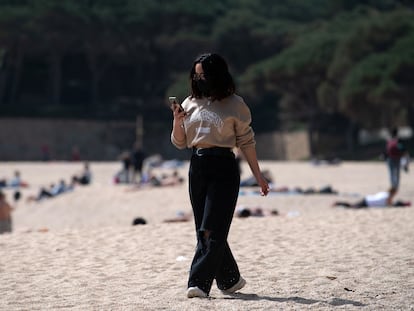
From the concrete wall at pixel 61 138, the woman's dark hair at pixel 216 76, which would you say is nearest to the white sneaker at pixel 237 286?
the woman's dark hair at pixel 216 76

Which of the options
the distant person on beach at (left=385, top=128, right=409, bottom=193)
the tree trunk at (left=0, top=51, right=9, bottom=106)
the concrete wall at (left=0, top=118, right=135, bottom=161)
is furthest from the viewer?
the tree trunk at (left=0, top=51, right=9, bottom=106)

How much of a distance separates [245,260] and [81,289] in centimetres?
193

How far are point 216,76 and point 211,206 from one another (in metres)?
0.81

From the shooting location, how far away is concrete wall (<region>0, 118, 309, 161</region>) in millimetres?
60000

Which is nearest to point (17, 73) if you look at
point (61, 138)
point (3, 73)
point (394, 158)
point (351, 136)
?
point (3, 73)

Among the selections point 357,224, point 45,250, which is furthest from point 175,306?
point 357,224

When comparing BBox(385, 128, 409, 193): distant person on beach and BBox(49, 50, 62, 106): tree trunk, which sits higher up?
BBox(49, 50, 62, 106): tree trunk

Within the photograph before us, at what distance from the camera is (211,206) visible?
625cm

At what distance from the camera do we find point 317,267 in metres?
7.96

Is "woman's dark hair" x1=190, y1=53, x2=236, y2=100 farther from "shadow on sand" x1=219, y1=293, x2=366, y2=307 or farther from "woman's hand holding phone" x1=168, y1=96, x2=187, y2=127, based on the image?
"shadow on sand" x1=219, y1=293, x2=366, y2=307

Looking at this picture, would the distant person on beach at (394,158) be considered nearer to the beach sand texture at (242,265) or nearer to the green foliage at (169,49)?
the beach sand texture at (242,265)

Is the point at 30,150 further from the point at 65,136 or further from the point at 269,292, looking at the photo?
the point at 269,292

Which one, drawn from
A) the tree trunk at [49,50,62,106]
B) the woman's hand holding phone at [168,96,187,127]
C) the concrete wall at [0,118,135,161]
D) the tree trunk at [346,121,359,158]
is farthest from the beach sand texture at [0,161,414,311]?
the tree trunk at [49,50,62,106]

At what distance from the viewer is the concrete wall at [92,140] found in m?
60.0
